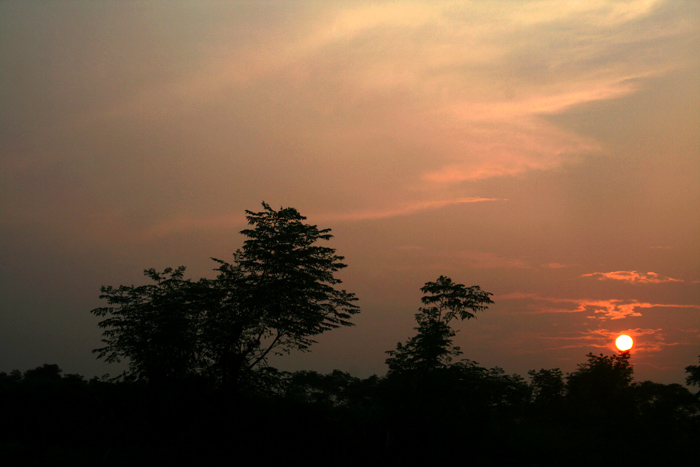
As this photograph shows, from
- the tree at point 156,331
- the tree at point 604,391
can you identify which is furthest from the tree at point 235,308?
the tree at point 604,391

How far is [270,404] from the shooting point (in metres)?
26.8

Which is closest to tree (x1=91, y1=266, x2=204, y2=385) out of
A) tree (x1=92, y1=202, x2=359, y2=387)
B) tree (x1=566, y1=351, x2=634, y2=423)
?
tree (x1=92, y1=202, x2=359, y2=387)

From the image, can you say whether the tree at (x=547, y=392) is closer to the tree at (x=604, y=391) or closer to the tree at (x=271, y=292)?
the tree at (x=604, y=391)

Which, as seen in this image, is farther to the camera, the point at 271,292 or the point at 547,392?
the point at 547,392

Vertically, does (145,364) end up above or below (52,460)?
above

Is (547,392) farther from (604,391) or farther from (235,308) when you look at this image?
(235,308)

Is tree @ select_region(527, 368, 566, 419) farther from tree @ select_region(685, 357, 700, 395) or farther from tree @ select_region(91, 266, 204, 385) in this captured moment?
tree @ select_region(91, 266, 204, 385)

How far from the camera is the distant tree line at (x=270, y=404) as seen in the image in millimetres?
22984

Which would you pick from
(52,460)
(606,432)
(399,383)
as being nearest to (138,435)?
(52,460)

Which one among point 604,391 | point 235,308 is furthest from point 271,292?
point 604,391

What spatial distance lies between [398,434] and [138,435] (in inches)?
491

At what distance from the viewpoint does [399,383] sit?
39906 mm

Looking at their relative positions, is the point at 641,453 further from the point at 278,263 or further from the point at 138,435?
the point at 138,435

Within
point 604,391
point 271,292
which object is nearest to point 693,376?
point 604,391
